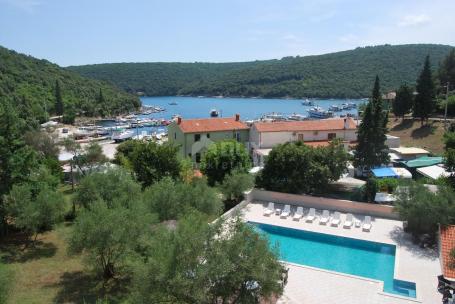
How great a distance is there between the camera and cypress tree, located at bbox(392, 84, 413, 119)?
45969mm

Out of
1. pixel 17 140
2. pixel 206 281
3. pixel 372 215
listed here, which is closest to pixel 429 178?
pixel 372 215

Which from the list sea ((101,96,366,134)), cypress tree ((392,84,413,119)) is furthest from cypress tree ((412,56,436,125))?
sea ((101,96,366,134))

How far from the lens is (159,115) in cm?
12081

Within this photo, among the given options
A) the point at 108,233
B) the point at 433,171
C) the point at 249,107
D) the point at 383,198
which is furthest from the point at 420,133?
the point at 249,107

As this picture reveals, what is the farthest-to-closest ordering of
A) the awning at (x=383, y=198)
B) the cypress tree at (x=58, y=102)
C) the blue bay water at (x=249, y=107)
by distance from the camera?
A: the blue bay water at (x=249, y=107) < the cypress tree at (x=58, y=102) < the awning at (x=383, y=198)

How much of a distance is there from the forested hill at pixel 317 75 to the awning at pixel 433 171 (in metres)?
98.7

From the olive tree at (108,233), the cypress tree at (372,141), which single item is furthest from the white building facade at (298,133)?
the olive tree at (108,233)

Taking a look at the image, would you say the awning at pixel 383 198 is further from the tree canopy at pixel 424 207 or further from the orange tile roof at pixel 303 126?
the orange tile roof at pixel 303 126

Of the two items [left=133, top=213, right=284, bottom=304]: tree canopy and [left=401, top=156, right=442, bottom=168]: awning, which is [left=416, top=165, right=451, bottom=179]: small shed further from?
[left=133, top=213, right=284, bottom=304]: tree canopy

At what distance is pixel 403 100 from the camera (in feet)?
152

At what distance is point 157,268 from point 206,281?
50.7 inches

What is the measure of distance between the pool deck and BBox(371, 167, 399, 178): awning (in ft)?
24.9

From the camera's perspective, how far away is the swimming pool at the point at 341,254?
672 inches

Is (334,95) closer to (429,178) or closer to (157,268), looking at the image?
(429,178)
